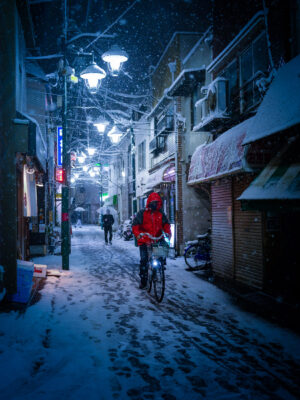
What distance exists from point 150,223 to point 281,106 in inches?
159

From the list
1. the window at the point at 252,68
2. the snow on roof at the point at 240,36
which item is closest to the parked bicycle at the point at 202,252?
the window at the point at 252,68

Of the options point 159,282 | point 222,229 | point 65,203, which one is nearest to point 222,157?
point 222,229

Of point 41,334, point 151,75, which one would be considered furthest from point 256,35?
point 151,75

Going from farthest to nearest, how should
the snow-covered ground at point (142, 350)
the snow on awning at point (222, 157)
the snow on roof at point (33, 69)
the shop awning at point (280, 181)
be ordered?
the snow on roof at point (33, 69) → the snow on awning at point (222, 157) → the shop awning at point (280, 181) → the snow-covered ground at point (142, 350)

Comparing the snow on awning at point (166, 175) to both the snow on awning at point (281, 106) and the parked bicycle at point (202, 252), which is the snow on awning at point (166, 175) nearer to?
the parked bicycle at point (202, 252)

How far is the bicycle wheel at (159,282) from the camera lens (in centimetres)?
749

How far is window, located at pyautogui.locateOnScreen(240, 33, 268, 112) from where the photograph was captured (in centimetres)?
901

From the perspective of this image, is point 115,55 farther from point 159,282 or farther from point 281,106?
point 159,282

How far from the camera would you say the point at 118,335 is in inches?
212

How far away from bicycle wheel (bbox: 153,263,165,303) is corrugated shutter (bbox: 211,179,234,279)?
11.0 feet

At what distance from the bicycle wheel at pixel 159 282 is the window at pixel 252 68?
5.26 meters

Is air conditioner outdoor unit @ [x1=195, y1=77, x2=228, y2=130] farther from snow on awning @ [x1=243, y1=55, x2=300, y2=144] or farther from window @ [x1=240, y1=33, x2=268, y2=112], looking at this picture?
snow on awning @ [x1=243, y1=55, x2=300, y2=144]

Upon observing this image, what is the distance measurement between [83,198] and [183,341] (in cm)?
7215

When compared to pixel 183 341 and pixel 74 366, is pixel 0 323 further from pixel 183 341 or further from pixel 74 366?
pixel 183 341
